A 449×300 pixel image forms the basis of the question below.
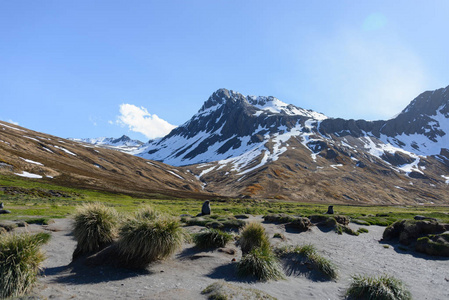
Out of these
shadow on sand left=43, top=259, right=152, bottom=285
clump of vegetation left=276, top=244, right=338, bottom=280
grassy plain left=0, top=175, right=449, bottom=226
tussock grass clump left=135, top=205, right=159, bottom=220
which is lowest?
grassy plain left=0, top=175, right=449, bottom=226

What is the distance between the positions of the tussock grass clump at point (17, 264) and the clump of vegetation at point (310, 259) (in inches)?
456

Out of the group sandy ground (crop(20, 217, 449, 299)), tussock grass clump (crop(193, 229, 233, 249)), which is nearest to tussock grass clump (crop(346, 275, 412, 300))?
sandy ground (crop(20, 217, 449, 299))

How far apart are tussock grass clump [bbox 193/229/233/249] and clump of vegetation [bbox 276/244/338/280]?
3.27m

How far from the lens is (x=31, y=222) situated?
21656 mm

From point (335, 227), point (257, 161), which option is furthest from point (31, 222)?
point (257, 161)

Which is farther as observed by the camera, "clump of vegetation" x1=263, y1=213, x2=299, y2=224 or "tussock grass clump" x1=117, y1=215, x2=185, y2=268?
"clump of vegetation" x1=263, y1=213, x2=299, y2=224

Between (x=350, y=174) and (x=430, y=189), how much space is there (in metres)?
52.3

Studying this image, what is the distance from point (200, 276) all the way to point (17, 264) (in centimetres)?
660

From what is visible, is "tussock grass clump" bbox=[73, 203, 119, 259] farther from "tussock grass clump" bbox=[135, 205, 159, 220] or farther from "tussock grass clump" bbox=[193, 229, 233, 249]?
"tussock grass clump" bbox=[193, 229, 233, 249]

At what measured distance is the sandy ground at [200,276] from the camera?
9.02 metres

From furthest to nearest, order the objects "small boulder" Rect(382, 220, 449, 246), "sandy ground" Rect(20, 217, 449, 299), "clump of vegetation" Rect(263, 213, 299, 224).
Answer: "clump of vegetation" Rect(263, 213, 299, 224) < "small boulder" Rect(382, 220, 449, 246) < "sandy ground" Rect(20, 217, 449, 299)

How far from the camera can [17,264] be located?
327 inches

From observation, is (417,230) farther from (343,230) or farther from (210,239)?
(210,239)

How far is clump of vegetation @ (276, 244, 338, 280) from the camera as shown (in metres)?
13.2
